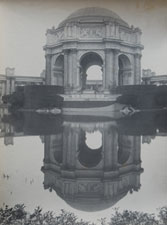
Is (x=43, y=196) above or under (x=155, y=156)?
under

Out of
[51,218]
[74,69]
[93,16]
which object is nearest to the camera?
[51,218]

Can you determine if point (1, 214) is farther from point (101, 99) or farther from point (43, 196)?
point (101, 99)

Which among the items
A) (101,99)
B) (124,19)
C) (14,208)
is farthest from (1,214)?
(124,19)

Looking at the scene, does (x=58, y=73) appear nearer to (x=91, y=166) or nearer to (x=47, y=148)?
(x=47, y=148)

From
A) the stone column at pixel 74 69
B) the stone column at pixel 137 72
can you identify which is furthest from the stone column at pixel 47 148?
the stone column at pixel 137 72

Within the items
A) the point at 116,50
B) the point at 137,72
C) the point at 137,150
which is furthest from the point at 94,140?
the point at 116,50

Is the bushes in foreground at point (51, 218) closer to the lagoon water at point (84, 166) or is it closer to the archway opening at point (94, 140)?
the lagoon water at point (84, 166)

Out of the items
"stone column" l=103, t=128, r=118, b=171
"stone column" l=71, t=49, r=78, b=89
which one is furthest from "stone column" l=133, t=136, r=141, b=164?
"stone column" l=71, t=49, r=78, b=89
